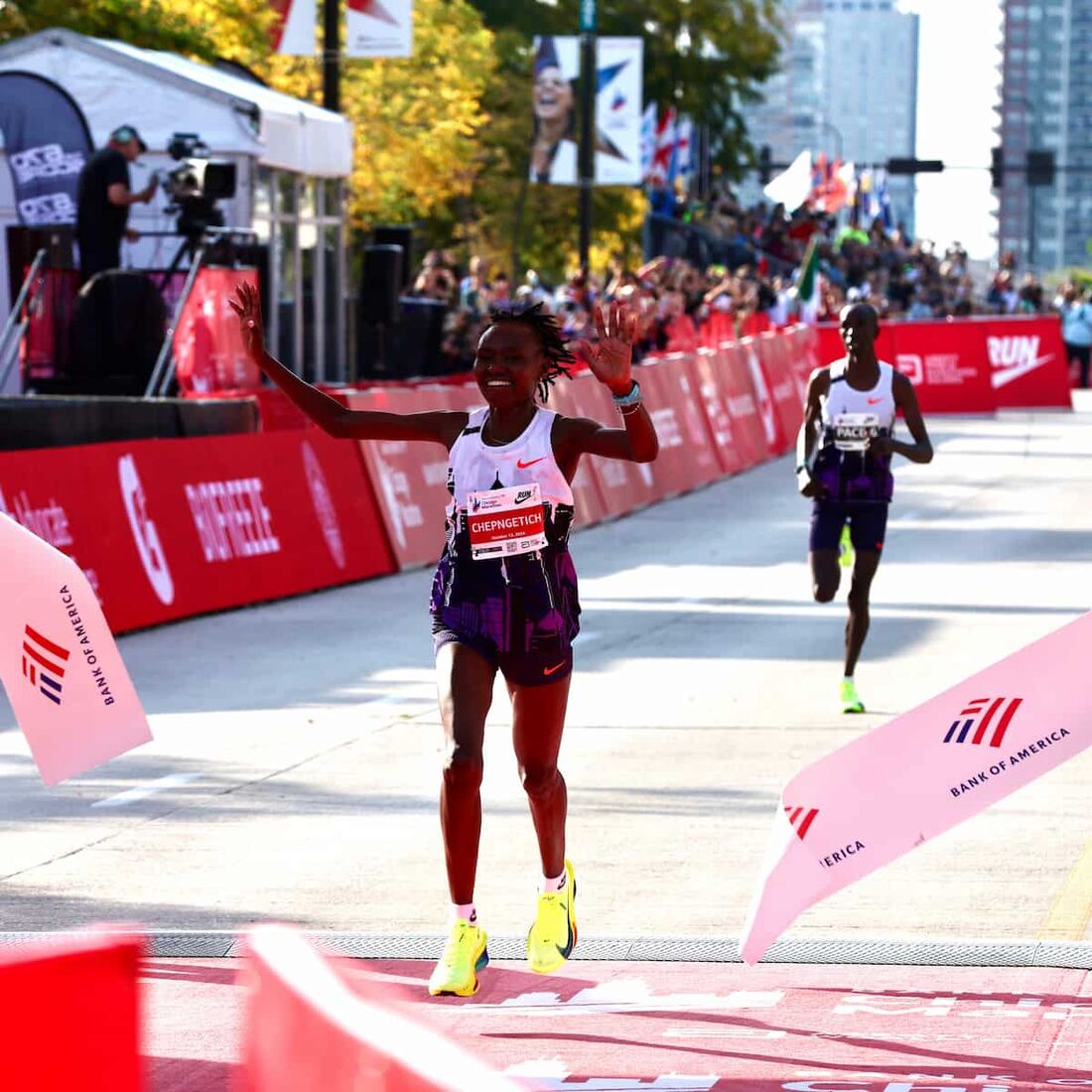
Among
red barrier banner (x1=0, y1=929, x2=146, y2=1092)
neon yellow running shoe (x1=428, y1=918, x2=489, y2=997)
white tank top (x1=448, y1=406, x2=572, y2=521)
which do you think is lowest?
neon yellow running shoe (x1=428, y1=918, x2=489, y2=997)

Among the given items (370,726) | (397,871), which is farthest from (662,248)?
(397,871)

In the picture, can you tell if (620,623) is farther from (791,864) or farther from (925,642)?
(791,864)

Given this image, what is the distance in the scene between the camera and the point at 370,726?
1195 centimetres

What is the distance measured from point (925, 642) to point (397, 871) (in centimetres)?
701

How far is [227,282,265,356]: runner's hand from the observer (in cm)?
697

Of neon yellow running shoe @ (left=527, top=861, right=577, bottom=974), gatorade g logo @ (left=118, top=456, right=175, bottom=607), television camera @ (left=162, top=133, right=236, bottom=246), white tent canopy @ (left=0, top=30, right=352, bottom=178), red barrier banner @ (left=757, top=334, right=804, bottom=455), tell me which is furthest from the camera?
red barrier banner @ (left=757, top=334, right=804, bottom=455)

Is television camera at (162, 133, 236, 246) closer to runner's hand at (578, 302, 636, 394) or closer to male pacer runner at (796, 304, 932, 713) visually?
male pacer runner at (796, 304, 932, 713)

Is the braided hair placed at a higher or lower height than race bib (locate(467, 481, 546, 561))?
higher

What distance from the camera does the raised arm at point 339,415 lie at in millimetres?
6742

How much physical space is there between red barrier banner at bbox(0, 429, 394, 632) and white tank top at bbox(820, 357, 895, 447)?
4972 millimetres

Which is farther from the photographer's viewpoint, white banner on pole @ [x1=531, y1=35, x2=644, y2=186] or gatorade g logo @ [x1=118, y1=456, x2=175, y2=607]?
white banner on pole @ [x1=531, y1=35, x2=644, y2=186]

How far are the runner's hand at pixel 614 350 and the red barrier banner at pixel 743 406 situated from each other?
23518 millimetres

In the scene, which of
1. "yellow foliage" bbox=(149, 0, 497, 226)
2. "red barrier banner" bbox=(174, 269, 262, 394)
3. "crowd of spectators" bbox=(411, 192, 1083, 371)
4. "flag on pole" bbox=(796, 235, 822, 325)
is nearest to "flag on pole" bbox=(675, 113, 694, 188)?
"crowd of spectators" bbox=(411, 192, 1083, 371)

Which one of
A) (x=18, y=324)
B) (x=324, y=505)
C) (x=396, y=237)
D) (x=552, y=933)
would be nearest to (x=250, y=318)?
(x=552, y=933)
